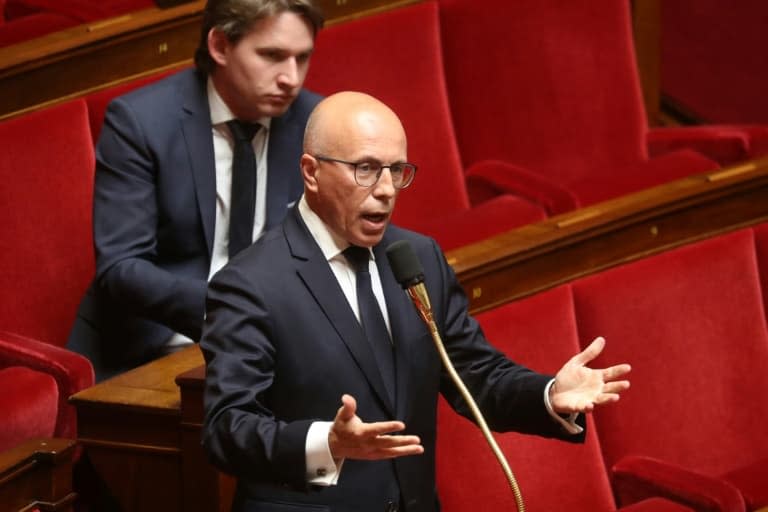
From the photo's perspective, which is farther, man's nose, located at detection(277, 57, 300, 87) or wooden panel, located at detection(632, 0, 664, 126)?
wooden panel, located at detection(632, 0, 664, 126)

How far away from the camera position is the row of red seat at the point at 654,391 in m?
0.52

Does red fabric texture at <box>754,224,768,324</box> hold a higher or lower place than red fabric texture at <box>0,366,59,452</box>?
higher

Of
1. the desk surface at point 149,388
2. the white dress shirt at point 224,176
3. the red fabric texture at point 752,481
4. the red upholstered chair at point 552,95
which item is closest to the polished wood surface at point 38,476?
the desk surface at point 149,388

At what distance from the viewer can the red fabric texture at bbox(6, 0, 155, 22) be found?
789 mm

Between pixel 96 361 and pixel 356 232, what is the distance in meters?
0.23

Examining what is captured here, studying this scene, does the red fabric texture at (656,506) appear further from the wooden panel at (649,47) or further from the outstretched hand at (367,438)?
the wooden panel at (649,47)

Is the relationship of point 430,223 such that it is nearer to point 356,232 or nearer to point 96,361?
point 96,361

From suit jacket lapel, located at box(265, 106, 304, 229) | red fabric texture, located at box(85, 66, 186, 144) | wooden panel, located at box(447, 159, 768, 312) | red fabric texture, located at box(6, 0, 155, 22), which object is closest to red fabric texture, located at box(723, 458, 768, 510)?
wooden panel, located at box(447, 159, 768, 312)

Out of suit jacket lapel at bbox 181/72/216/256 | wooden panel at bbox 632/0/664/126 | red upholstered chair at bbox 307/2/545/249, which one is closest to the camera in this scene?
suit jacket lapel at bbox 181/72/216/256

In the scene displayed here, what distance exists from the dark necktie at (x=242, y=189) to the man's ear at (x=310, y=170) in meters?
0.17

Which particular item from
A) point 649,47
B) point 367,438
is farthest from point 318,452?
point 649,47

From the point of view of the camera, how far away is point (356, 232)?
40 centimetres

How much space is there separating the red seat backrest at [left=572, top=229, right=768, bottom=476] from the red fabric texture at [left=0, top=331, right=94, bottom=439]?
0.63 ft

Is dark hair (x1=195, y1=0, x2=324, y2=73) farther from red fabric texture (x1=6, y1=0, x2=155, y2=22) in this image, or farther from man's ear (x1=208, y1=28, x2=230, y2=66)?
red fabric texture (x1=6, y1=0, x2=155, y2=22)
